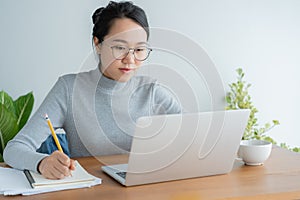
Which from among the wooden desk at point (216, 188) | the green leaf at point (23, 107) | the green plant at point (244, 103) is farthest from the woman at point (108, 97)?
the green plant at point (244, 103)

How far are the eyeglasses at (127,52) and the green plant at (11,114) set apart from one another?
33.8 inches

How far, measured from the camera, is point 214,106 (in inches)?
135

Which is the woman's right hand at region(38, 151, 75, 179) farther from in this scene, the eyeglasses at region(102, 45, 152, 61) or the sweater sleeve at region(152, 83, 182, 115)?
the sweater sleeve at region(152, 83, 182, 115)

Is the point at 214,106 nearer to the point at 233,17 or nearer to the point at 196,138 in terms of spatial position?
the point at 233,17

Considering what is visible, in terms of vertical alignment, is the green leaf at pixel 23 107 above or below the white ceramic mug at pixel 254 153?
below

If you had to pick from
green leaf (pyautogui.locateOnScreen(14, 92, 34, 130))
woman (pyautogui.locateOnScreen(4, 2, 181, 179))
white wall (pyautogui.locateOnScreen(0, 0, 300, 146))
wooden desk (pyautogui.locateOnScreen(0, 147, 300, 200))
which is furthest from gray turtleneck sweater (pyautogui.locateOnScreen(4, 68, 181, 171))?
white wall (pyautogui.locateOnScreen(0, 0, 300, 146))

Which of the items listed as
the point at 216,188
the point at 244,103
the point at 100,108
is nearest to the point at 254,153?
the point at 216,188

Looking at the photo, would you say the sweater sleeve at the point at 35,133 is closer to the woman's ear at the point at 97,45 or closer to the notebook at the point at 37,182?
the notebook at the point at 37,182

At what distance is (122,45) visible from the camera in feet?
6.24

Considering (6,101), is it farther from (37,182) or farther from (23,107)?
(37,182)

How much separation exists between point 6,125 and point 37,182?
1202 millimetres

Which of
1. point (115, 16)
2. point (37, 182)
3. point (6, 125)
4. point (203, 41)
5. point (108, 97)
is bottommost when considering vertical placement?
point (6, 125)

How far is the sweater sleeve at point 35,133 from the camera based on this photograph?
5.30 feet

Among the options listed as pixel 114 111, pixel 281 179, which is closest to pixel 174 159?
pixel 281 179
